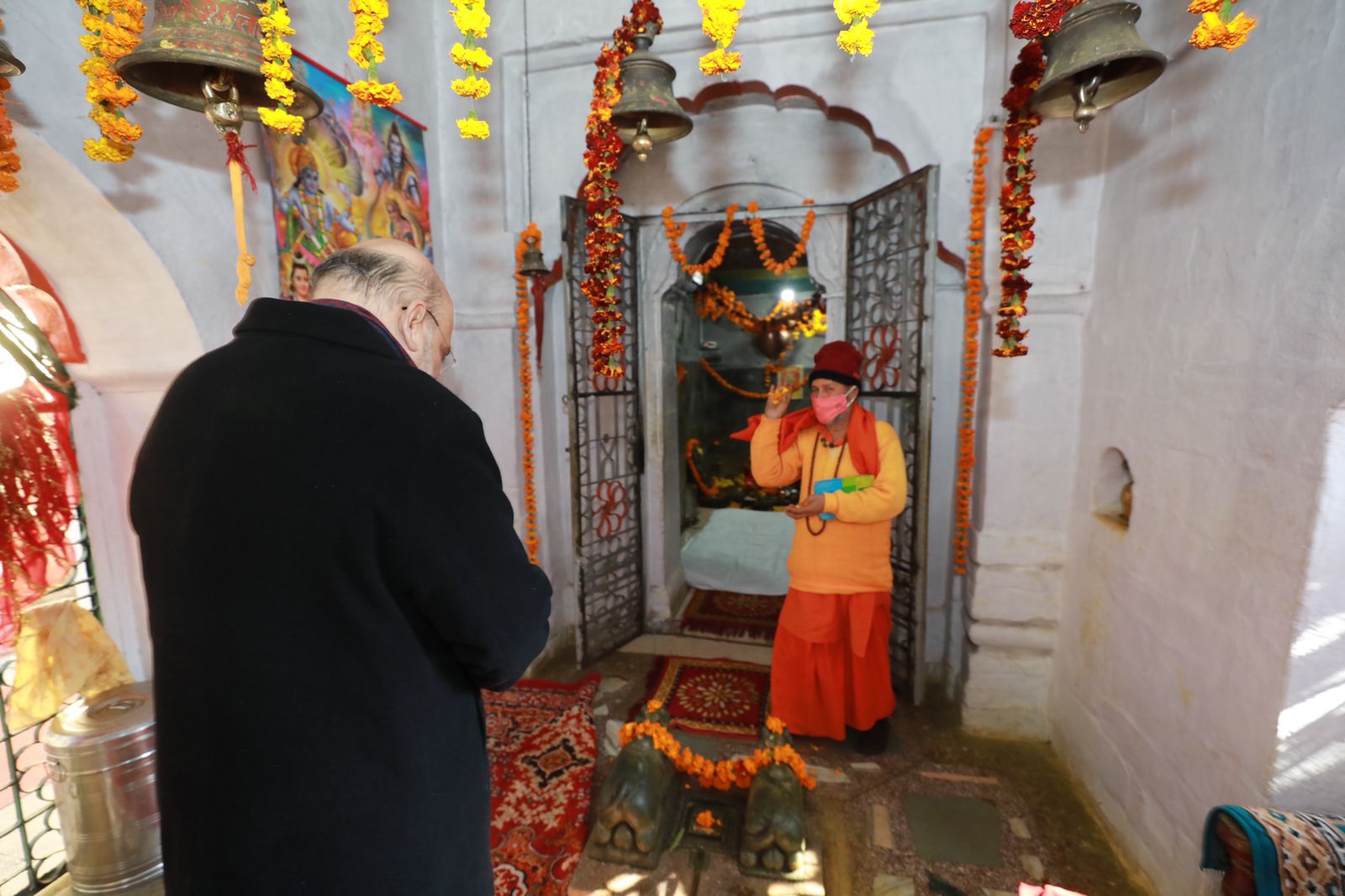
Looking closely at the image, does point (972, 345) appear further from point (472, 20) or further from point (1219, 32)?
point (472, 20)

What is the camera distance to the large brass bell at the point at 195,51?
157 cm

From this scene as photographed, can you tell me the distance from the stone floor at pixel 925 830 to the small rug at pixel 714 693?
6.8 inches

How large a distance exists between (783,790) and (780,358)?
712 centimetres

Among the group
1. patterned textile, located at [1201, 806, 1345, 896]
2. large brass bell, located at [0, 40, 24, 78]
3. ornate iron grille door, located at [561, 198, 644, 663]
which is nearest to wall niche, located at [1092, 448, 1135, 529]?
patterned textile, located at [1201, 806, 1345, 896]

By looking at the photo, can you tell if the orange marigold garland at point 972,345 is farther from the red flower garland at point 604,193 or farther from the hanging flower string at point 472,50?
the hanging flower string at point 472,50

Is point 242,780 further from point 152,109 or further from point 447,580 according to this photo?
point 152,109

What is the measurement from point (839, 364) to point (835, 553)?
38.0 inches

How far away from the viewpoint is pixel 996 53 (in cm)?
329

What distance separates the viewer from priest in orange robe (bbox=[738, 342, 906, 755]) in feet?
10.3

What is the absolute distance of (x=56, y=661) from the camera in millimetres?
2436

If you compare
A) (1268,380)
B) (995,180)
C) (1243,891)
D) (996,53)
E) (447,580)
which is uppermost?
(996,53)

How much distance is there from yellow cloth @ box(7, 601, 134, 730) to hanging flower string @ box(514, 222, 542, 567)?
2128mm

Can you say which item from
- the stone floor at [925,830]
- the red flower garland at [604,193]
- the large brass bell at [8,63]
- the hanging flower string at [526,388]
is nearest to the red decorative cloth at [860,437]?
the red flower garland at [604,193]

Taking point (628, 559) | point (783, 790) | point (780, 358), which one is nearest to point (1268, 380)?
point (783, 790)
